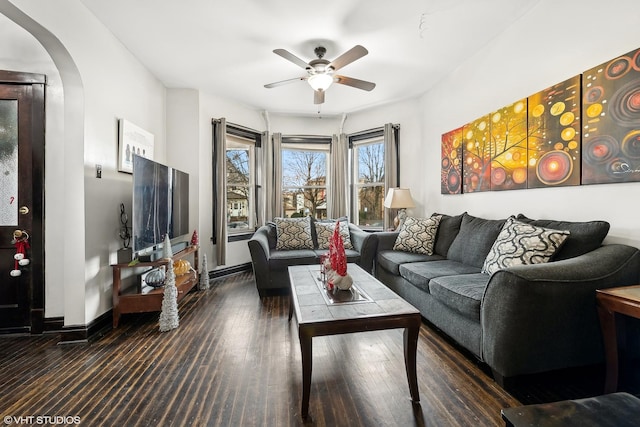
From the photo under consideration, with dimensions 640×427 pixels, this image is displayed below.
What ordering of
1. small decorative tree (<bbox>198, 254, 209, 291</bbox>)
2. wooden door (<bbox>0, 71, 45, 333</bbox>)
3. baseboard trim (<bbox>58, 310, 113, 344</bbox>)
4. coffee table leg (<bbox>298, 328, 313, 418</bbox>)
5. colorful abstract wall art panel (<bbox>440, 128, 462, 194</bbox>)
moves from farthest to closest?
small decorative tree (<bbox>198, 254, 209, 291</bbox>)
colorful abstract wall art panel (<bbox>440, 128, 462, 194</bbox>)
wooden door (<bbox>0, 71, 45, 333</bbox>)
baseboard trim (<bbox>58, 310, 113, 344</bbox>)
coffee table leg (<bbox>298, 328, 313, 418</bbox>)

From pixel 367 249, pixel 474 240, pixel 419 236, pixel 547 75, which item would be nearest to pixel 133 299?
pixel 367 249

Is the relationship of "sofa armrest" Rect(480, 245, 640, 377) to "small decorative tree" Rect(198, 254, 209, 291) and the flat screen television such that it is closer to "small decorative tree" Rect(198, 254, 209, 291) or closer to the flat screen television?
the flat screen television

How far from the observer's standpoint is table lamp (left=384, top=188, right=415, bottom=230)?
3.94 metres

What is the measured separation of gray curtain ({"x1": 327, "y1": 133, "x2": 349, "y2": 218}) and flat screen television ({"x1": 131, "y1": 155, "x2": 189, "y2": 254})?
2.36 metres

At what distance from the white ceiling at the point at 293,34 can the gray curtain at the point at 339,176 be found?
1.31 m

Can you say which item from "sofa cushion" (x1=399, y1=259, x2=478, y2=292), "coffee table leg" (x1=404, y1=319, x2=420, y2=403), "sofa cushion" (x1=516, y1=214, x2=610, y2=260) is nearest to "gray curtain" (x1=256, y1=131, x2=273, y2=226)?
"sofa cushion" (x1=399, y1=259, x2=478, y2=292)

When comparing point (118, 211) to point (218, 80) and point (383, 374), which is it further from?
point (383, 374)

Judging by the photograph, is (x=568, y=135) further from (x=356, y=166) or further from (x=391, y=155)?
(x=356, y=166)

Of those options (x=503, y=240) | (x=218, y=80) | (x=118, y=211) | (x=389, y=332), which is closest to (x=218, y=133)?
(x=218, y=80)

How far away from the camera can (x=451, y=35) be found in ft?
8.79

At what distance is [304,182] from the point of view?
505cm

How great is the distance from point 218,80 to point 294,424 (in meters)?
3.74

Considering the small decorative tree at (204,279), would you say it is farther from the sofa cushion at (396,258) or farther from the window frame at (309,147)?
the sofa cushion at (396,258)

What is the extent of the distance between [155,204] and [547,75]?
12.0 ft
